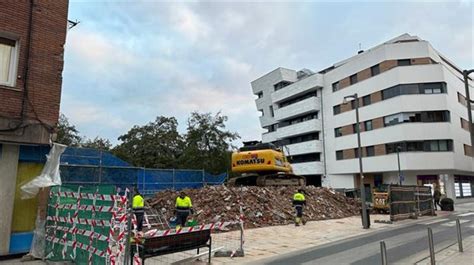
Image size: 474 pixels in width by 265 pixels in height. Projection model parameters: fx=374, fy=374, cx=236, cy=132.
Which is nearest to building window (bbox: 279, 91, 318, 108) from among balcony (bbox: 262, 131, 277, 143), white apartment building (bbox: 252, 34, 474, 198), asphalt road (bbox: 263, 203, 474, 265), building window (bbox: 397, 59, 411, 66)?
white apartment building (bbox: 252, 34, 474, 198)

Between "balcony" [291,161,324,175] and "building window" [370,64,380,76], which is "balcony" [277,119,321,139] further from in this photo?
"building window" [370,64,380,76]

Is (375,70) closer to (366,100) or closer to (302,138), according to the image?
(366,100)

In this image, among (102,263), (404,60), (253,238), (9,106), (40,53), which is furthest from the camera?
(404,60)

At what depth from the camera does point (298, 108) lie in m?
57.9

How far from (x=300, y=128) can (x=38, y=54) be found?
48.8 metres

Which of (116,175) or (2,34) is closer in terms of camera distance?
(2,34)

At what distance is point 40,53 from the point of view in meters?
11.0

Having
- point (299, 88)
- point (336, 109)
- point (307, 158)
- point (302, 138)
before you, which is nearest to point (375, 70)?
point (336, 109)

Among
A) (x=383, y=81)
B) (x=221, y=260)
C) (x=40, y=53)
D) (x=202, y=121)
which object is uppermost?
(x=383, y=81)

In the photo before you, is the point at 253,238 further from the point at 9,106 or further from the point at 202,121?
the point at 202,121

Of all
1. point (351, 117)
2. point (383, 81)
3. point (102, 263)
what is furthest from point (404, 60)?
point (102, 263)

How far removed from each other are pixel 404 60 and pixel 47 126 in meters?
40.9

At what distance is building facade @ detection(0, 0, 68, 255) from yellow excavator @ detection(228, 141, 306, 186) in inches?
540

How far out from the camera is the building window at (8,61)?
10352mm
